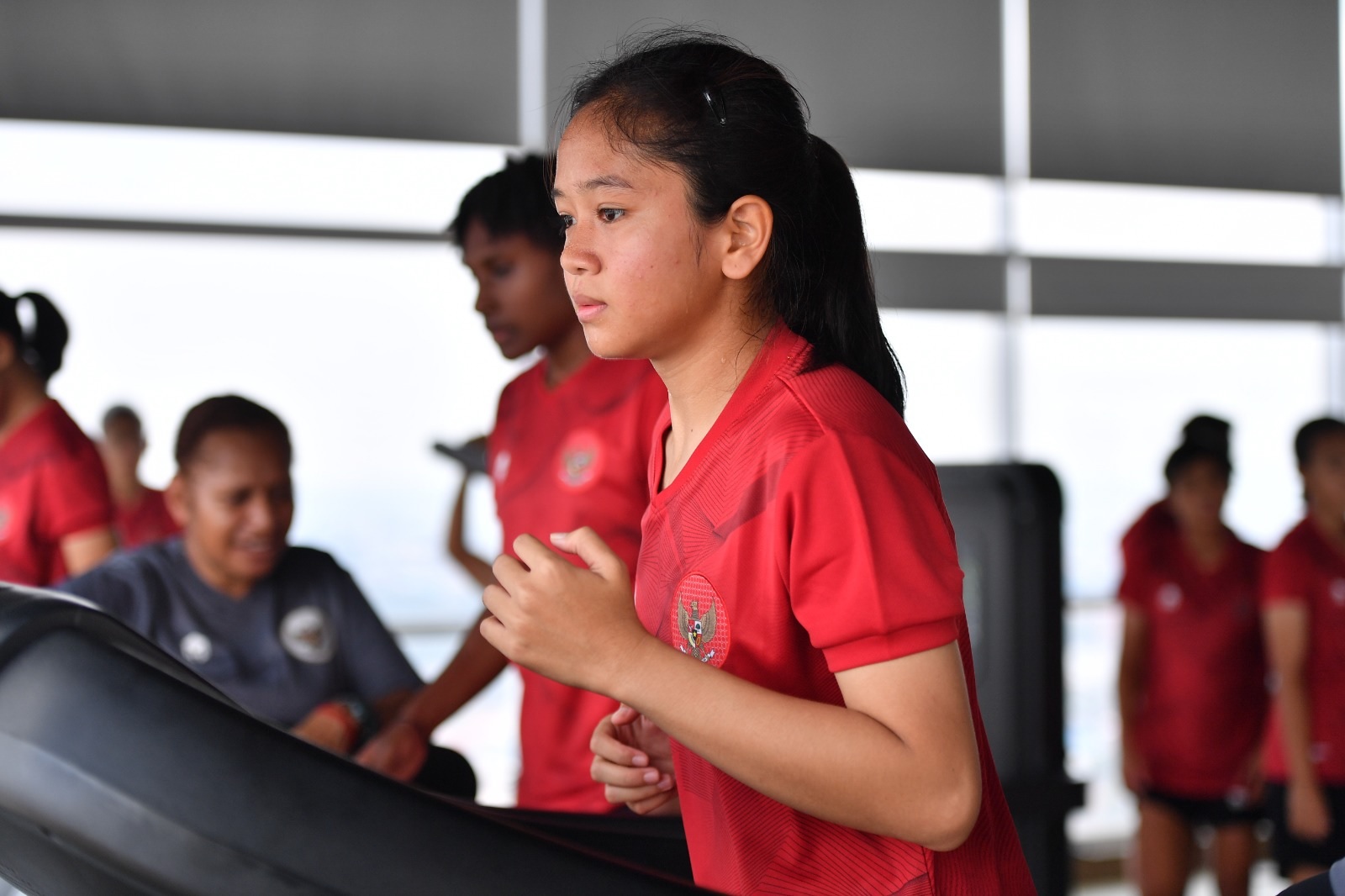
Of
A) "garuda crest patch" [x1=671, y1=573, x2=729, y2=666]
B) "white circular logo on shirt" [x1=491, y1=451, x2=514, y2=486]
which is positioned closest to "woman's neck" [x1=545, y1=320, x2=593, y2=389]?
"white circular logo on shirt" [x1=491, y1=451, x2=514, y2=486]

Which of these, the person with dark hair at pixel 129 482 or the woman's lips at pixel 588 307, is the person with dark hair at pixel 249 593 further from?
the person with dark hair at pixel 129 482

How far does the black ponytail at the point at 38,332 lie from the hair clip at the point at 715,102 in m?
2.02

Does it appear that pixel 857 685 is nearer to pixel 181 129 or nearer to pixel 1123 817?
pixel 181 129

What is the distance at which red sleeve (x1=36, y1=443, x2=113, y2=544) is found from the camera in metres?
2.34

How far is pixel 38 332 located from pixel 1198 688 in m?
2.92

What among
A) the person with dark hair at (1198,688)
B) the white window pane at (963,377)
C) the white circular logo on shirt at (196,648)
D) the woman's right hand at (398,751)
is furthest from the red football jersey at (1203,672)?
the white circular logo on shirt at (196,648)

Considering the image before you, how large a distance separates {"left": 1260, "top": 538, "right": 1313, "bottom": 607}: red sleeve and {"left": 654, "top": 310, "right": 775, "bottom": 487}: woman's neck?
2.51m

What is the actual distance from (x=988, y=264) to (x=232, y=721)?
4893mm

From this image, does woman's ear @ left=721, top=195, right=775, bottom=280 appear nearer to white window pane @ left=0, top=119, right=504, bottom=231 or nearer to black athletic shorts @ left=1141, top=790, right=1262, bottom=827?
black athletic shorts @ left=1141, top=790, right=1262, bottom=827

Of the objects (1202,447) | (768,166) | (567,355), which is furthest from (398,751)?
(1202,447)

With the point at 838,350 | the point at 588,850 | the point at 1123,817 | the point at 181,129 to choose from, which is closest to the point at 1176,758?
the point at 1123,817

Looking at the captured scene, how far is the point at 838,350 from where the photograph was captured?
92 centimetres

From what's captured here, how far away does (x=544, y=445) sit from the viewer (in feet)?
5.99

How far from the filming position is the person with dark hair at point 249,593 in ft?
6.15
